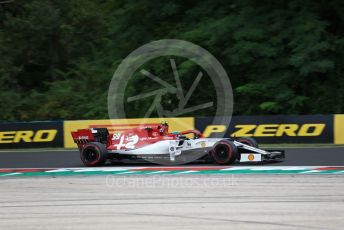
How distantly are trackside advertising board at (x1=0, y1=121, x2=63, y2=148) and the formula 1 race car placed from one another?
6121 mm

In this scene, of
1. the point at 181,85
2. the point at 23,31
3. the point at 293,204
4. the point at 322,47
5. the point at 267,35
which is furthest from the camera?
the point at 23,31

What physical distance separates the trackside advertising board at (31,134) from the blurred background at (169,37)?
6.10 meters

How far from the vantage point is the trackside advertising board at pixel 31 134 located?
21.6 metres

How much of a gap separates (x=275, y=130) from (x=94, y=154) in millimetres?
7162

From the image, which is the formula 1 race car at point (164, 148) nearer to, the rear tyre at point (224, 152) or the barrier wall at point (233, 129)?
the rear tyre at point (224, 152)

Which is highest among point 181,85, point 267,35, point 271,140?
point 267,35

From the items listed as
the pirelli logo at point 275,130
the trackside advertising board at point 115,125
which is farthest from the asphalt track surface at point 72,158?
the pirelli logo at point 275,130

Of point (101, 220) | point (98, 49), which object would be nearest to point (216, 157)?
point (101, 220)

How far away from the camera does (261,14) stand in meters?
26.4

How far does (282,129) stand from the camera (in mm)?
20062

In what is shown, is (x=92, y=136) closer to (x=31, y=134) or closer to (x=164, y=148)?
(x=164, y=148)

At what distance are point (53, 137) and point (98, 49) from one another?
43.5 feet

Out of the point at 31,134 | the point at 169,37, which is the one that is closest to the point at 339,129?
the point at 31,134

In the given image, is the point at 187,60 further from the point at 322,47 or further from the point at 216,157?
the point at 216,157
